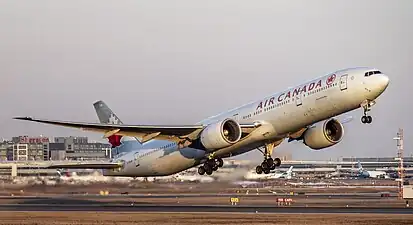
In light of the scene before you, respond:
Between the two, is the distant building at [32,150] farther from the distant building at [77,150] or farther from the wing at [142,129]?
the wing at [142,129]

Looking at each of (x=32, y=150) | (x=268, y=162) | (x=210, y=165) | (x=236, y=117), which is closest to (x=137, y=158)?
(x=210, y=165)

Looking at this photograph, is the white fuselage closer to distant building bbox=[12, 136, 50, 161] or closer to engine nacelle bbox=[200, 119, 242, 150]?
engine nacelle bbox=[200, 119, 242, 150]

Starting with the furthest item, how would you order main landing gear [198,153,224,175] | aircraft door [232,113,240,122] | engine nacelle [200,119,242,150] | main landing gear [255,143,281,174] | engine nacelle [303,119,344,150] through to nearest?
main landing gear [255,143,281,174] < main landing gear [198,153,224,175] < engine nacelle [303,119,344,150] < aircraft door [232,113,240,122] < engine nacelle [200,119,242,150]

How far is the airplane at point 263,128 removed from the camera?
43.1 meters

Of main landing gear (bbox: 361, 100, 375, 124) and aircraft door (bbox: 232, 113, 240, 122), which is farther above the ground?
aircraft door (bbox: 232, 113, 240, 122)

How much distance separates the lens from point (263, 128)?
156ft

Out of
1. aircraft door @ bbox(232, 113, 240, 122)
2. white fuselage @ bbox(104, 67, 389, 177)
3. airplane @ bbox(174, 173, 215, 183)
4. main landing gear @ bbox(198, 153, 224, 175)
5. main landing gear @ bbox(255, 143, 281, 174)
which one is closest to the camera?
white fuselage @ bbox(104, 67, 389, 177)

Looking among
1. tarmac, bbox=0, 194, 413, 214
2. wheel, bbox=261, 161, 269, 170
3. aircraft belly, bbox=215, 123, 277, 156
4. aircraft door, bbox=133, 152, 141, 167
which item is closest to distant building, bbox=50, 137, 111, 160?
tarmac, bbox=0, 194, 413, 214

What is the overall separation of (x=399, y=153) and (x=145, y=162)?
38468mm

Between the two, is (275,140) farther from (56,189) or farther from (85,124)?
(56,189)

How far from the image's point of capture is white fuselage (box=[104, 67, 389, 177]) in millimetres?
42812

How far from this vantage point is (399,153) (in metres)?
84.1

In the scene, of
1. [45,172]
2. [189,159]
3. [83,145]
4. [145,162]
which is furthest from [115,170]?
[83,145]

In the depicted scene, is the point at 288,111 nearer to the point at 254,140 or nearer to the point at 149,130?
A: the point at 254,140
